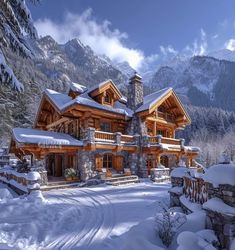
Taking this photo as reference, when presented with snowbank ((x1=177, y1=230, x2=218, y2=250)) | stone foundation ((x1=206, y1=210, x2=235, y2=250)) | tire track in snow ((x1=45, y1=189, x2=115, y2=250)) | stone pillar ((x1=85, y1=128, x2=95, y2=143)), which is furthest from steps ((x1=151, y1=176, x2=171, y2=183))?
snowbank ((x1=177, y1=230, x2=218, y2=250))

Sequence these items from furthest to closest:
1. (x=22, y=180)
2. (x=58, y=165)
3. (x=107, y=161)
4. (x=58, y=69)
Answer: (x=58, y=69) < (x=58, y=165) < (x=107, y=161) < (x=22, y=180)

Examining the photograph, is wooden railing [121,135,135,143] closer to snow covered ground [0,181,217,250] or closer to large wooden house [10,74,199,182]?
large wooden house [10,74,199,182]

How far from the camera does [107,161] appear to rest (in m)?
19.5

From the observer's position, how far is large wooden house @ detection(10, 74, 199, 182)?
16.7m

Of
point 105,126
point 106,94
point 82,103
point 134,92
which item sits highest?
point 134,92

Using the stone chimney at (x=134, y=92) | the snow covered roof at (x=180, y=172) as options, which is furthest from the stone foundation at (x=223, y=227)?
the stone chimney at (x=134, y=92)

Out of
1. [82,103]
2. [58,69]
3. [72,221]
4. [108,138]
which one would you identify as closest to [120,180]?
[108,138]

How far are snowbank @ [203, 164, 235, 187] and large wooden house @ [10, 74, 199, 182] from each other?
472 inches

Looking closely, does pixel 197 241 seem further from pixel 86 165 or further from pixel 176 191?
pixel 86 165

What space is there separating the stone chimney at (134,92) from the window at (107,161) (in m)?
5.51

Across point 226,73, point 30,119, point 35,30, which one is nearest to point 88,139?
point 35,30

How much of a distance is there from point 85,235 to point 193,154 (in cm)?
2126

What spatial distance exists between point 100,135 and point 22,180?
254 inches

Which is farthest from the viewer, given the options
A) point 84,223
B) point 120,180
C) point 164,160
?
point 164,160
